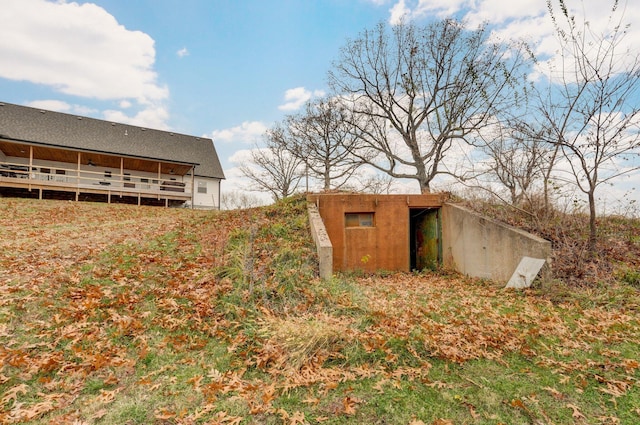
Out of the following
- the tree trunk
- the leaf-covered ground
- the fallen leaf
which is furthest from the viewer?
the tree trunk

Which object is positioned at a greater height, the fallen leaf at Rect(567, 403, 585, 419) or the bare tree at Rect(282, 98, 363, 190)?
the bare tree at Rect(282, 98, 363, 190)

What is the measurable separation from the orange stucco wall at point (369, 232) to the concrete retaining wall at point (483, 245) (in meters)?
1.28

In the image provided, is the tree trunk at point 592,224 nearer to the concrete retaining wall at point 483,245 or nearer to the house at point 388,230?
the concrete retaining wall at point 483,245

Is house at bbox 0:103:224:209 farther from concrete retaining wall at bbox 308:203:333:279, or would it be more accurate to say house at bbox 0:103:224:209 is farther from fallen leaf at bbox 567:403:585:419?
fallen leaf at bbox 567:403:585:419

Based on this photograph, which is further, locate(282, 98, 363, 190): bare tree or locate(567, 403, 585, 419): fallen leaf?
locate(282, 98, 363, 190): bare tree

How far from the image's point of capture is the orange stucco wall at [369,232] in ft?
30.3

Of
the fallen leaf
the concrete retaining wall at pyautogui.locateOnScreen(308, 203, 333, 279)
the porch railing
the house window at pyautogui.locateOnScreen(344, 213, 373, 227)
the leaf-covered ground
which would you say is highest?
the porch railing

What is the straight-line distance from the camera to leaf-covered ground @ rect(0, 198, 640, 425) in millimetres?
2785

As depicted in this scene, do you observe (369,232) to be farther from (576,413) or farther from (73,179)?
(73,179)

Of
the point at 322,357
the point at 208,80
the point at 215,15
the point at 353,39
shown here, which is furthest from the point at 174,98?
the point at 322,357

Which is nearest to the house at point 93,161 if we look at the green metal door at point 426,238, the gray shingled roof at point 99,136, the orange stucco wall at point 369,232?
the gray shingled roof at point 99,136

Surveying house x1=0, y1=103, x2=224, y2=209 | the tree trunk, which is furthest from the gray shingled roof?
the tree trunk

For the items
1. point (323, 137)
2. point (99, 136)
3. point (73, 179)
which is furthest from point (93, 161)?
point (323, 137)

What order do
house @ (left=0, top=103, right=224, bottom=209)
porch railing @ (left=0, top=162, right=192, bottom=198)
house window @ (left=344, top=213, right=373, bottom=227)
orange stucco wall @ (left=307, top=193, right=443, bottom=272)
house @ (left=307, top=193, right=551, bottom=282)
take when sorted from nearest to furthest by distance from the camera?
house @ (left=307, top=193, right=551, bottom=282)
orange stucco wall @ (left=307, top=193, right=443, bottom=272)
house window @ (left=344, top=213, right=373, bottom=227)
porch railing @ (left=0, top=162, right=192, bottom=198)
house @ (left=0, top=103, right=224, bottom=209)
